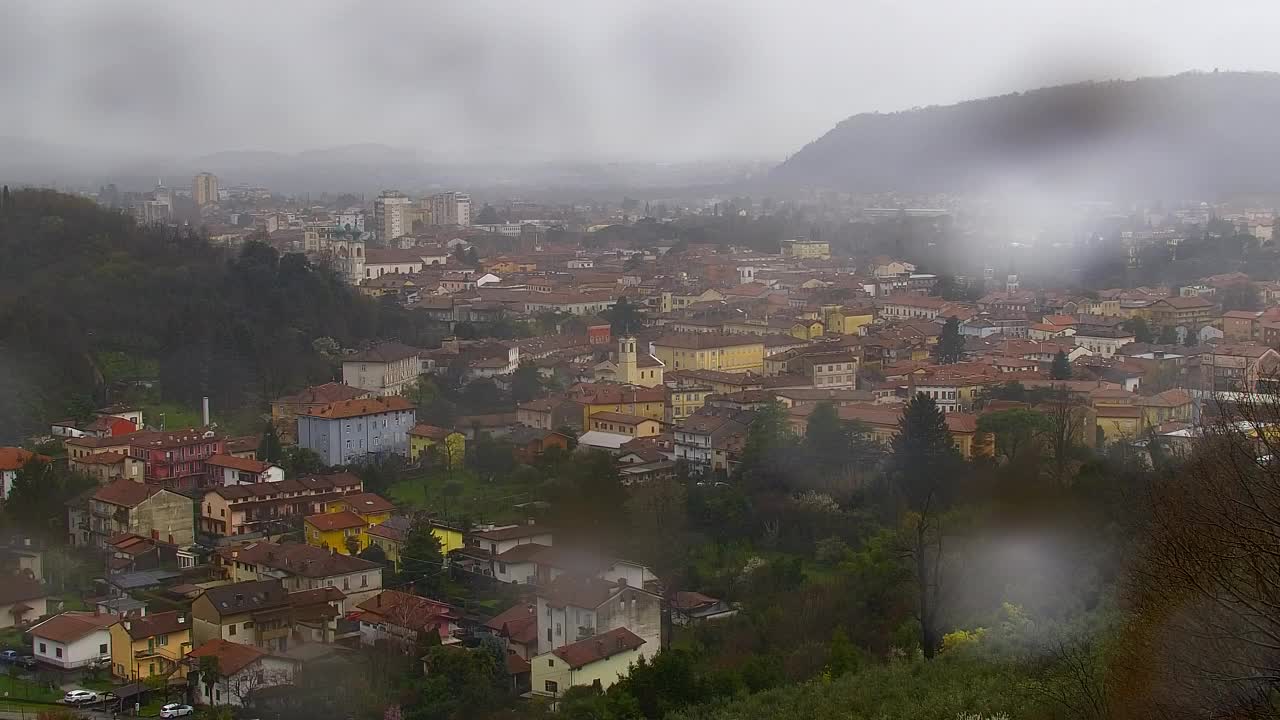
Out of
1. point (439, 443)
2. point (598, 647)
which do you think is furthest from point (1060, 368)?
point (598, 647)

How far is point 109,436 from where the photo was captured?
31.6ft

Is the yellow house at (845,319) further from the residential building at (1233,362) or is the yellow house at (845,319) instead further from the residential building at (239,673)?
the residential building at (239,673)

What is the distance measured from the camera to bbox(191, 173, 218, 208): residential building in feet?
104

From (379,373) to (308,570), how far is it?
5723 millimetres

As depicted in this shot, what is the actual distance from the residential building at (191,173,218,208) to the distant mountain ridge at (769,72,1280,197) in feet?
53.7

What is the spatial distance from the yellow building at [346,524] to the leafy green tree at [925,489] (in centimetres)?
294

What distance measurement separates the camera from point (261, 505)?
8336 mm

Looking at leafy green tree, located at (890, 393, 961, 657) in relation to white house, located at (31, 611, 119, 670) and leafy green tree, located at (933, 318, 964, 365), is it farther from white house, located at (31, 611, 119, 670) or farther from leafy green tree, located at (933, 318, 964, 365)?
leafy green tree, located at (933, 318, 964, 365)

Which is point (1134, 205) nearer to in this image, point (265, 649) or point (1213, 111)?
point (1213, 111)

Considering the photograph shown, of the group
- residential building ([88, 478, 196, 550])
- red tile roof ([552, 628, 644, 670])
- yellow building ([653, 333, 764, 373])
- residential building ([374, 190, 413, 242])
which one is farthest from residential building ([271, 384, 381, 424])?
residential building ([374, 190, 413, 242])

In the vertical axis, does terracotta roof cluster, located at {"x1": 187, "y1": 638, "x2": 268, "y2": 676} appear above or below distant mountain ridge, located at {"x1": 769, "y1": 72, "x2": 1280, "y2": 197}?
below

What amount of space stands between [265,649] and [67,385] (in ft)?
21.0

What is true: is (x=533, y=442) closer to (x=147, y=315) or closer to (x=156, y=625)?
(x=156, y=625)

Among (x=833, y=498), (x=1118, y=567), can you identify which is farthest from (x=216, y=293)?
(x=1118, y=567)
